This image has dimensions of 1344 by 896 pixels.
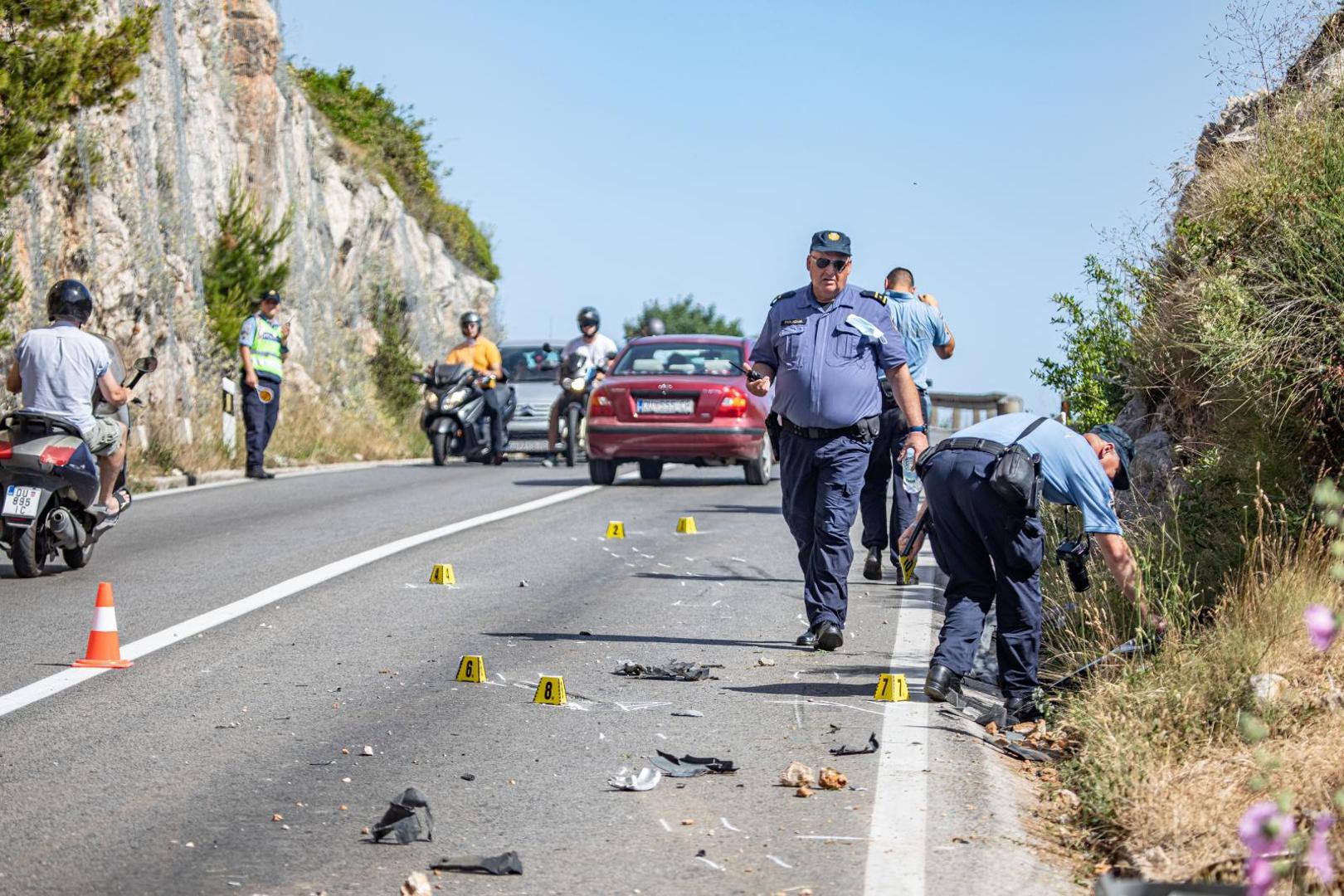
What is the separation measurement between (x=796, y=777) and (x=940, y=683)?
1.31 meters

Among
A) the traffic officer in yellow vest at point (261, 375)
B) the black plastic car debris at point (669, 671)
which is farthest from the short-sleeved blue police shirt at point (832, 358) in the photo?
the traffic officer in yellow vest at point (261, 375)

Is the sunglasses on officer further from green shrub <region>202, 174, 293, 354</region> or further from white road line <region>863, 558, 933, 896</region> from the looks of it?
green shrub <region>202, 174, 293, 354</region>

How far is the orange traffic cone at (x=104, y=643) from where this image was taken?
26.1 feet

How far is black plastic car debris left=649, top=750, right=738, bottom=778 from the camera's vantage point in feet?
20.2

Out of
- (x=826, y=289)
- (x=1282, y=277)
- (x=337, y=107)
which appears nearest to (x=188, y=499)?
(x=826, y=289)

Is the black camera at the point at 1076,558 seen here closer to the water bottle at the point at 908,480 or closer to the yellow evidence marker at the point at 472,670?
the yellow evidence marker at the point at 472,670

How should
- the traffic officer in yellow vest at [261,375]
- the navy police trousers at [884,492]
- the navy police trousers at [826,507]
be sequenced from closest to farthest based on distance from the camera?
the navy police trousers at [826,507] < the navy police trousers at [884,492] < the traffic officer in yellow vest at [261,375]

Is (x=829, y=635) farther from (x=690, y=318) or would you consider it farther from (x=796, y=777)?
(x=690, y=318)

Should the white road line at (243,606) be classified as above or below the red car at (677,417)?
below

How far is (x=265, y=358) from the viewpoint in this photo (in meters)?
19.4

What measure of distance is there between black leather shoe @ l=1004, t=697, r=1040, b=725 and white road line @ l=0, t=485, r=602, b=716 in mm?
3980

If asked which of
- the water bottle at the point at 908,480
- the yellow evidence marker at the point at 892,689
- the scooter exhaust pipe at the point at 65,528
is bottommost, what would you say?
the yellow evidence marker at the point at 892,689

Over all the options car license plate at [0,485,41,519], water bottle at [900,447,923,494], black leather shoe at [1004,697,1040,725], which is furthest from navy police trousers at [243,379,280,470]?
black leather shoe at [1004,697,1040,725]

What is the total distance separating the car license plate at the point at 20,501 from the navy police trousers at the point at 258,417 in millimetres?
8556
